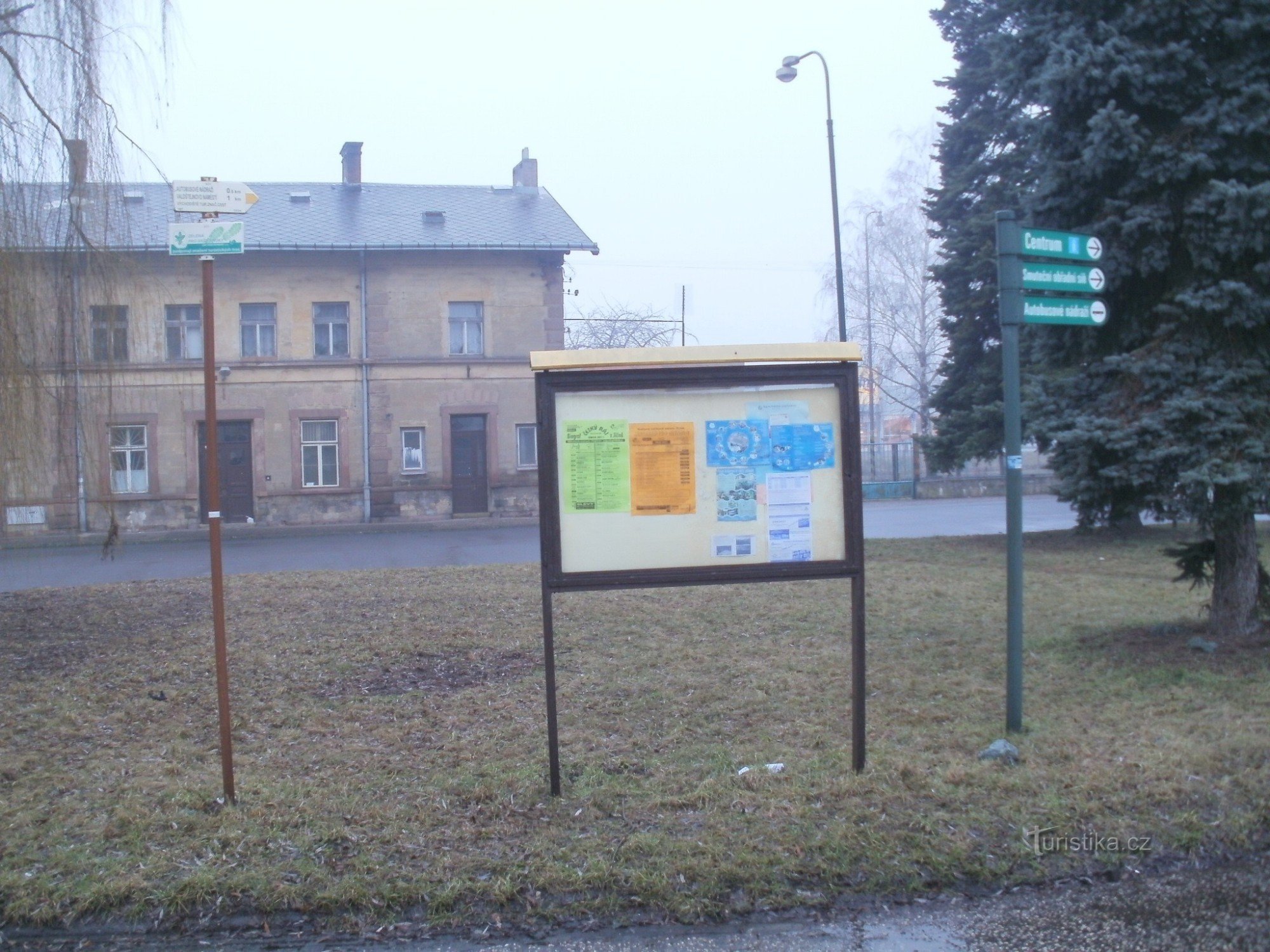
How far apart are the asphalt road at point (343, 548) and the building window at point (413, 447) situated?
9.34 feet

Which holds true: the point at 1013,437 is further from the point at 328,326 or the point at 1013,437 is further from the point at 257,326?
the point at 257,326

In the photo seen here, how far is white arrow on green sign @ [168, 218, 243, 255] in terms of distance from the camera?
5164mm

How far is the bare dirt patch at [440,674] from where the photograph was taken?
795cm

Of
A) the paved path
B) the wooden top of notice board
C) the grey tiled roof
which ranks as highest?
the grey tiled roof

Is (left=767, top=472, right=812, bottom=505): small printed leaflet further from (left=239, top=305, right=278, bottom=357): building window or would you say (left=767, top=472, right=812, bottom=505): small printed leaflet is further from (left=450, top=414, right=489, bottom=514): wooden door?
(left=239, top=305, right=278, bottom=357): building window

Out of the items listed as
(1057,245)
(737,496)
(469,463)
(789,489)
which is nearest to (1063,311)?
(1057,245)

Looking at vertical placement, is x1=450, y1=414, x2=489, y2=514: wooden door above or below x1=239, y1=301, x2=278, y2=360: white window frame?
below

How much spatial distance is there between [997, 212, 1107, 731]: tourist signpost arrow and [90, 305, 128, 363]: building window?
324 inches

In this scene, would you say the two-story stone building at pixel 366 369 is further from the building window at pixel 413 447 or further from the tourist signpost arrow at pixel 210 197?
the tourist signpost arrow at pixel 210 197

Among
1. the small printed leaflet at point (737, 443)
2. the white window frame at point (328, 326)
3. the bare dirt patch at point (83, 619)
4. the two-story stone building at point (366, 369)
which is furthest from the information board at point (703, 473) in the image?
the white window frame at point (328, 326)

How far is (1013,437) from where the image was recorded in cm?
623

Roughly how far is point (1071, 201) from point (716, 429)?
454 cm

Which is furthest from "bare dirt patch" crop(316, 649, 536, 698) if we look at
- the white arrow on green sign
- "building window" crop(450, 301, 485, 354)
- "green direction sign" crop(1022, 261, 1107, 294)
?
"building window" crop(450, 301, 485, 354)

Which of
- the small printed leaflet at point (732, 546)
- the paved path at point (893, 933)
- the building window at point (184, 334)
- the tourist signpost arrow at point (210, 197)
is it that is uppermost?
the building window at point (184, 334)
